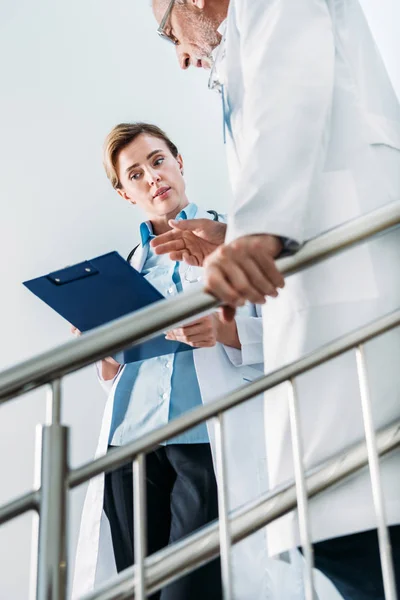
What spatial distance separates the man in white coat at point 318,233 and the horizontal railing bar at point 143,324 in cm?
3

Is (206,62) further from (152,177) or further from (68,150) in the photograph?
(68,150)

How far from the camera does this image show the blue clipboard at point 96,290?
1282 millimetres

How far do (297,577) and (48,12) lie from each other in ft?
7.43

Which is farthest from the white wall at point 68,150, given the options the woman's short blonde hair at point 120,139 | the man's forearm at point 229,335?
the man's forearm at point 229,335

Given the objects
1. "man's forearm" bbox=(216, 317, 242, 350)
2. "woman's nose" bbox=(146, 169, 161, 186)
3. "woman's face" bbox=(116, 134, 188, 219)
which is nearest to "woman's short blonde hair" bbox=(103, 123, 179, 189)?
"woman's face" bbox=(116, 134, 188, 219)

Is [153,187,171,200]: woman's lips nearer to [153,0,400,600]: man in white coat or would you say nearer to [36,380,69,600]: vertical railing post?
[153,0,400,600]: man in white coat

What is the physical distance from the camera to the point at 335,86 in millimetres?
1099

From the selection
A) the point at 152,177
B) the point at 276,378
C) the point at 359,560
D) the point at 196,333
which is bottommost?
the point at 359,560

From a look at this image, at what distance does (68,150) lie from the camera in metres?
2.83

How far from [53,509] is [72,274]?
0.53 meters

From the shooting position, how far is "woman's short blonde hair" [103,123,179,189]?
7.42 ft

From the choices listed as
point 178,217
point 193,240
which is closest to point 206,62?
point 193,240

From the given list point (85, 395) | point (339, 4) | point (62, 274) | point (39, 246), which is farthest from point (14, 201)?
point (339, 4)

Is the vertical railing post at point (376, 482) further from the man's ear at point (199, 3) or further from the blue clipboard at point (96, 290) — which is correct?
the man's ear at point (199, 3)
